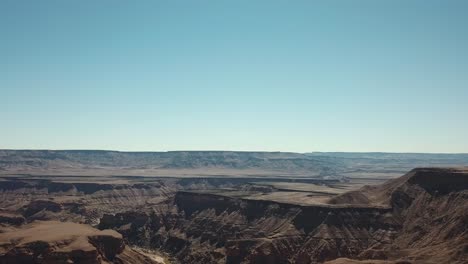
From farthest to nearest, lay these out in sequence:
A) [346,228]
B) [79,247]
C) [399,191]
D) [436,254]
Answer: [399,191] < [346,228] < [79,247] < [436,254]

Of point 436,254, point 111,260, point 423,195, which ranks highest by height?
point 423,195

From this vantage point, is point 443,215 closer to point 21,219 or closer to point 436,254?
point 436,254

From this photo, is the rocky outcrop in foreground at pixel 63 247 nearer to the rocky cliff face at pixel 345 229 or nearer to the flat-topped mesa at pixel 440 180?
the rocky cliff face at pixel 345 229

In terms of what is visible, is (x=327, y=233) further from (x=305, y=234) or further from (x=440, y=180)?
(x=440, y=180)

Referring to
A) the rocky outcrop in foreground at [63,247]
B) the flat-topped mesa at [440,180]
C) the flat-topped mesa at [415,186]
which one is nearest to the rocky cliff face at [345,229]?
the flat-topped mesa at [415,186]

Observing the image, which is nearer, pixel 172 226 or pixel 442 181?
pixel 442 181

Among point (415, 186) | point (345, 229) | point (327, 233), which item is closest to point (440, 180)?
point (415, 186)

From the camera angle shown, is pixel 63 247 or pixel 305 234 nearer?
pixel 63 247

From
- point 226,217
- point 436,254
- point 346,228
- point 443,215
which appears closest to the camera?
point 436,254

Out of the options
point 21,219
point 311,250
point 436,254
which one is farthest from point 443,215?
point 21,219
